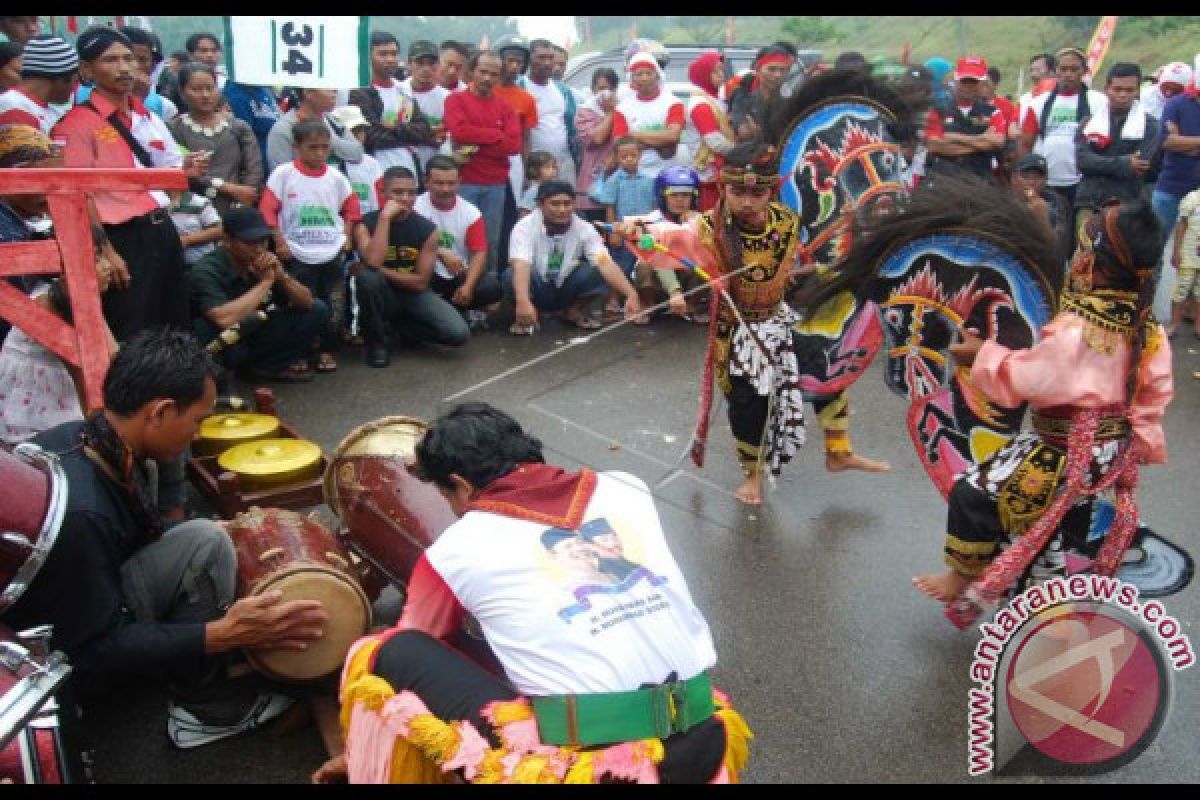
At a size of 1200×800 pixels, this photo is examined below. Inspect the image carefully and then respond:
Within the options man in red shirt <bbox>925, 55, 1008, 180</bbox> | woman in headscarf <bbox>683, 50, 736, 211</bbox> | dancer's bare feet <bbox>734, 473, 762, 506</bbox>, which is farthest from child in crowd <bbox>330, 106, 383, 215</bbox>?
man in red shirt <bbox>925, 55, 1008, 180</bbox>

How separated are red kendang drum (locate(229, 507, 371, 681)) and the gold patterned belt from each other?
2.13 meters

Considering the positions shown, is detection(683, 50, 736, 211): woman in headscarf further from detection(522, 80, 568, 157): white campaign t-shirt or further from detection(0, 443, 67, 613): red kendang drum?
detection(0, 443, 67, 613): red kendang drum

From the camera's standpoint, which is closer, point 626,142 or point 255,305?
point 255,305

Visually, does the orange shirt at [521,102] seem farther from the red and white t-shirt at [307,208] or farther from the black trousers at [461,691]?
the black trousers at [461,691]

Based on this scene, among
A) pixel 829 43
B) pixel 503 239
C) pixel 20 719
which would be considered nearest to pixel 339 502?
pixel 20 719

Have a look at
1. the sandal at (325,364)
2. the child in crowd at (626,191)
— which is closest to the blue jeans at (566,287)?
the child in crowd at (626,191)

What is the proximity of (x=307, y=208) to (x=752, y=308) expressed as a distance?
9.54 feet

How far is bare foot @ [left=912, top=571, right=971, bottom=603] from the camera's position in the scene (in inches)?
141

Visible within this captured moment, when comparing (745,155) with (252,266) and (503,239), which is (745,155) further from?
(503,239)

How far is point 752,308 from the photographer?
14.9ft

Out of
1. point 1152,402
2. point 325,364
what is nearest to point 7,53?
point 325,364

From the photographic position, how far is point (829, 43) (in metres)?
22.4

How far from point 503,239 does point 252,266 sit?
2764 millimetres

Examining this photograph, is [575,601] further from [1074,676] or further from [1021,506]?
[1021,506]
